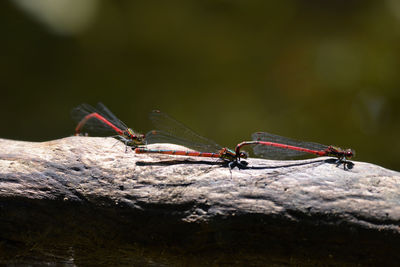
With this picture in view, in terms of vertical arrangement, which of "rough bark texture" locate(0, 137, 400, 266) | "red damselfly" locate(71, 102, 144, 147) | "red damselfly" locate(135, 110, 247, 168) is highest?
"red damselfly" locate(71, 102, 144, 147)

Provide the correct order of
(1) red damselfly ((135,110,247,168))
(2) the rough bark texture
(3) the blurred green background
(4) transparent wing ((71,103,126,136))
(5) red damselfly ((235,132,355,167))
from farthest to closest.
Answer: (3) the blurred green background < (4) transparent wing ((71,103,126,136)) < (5) red damselfly ((235,132,355,167)) < (1) red damselfly ((135,110,247,168)) < (2) the rough bark texture

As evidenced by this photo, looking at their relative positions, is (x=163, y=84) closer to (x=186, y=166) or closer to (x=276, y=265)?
(x=186, y=166)

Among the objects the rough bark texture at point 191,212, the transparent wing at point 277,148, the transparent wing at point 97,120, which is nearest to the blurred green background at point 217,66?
the transparent wing at point 97,120

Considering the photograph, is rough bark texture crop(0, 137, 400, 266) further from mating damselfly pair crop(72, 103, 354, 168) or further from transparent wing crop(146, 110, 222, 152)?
transparent wing crop(146, 110, 222, 152)

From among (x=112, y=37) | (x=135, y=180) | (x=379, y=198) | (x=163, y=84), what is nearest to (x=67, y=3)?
(x=112, y=37)

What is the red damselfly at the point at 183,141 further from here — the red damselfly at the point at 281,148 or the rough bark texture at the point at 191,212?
the red damselfly at the point at 281,148

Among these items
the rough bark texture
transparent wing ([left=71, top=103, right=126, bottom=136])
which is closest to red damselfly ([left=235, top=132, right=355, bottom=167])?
the rough bark texture
